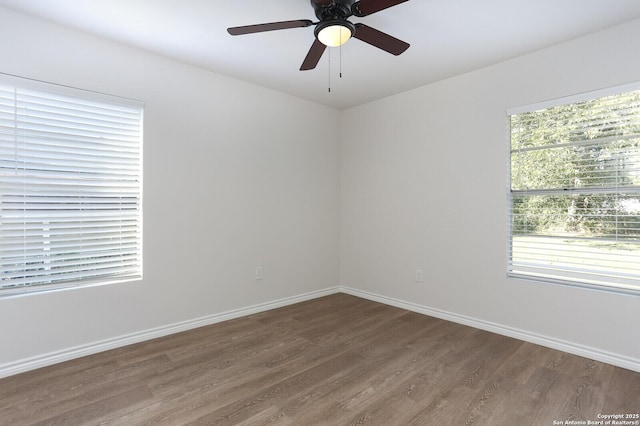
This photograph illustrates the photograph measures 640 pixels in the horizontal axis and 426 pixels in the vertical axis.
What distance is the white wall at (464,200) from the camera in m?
2.63

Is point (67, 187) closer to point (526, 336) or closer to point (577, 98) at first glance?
point (526, 336)

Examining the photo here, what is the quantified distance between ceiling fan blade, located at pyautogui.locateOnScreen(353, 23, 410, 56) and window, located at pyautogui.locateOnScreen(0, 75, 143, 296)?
6.62 ft

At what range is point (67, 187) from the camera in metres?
2.60

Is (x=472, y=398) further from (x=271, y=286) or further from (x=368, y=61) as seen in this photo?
(x=368, y=61)

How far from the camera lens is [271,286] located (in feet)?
12.8

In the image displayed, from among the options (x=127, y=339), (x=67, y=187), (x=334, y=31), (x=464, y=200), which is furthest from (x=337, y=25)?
(x=127, y=339)

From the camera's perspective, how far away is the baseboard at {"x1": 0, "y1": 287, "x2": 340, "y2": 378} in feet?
7.86

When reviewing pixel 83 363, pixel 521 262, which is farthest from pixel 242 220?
pixel 521 262

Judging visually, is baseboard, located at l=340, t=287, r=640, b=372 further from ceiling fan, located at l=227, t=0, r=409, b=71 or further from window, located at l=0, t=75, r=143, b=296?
window, located at l=0, t=75, r=143, b=296

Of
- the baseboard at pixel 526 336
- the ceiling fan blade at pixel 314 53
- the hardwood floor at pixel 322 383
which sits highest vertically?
the ceiling fan blade at pixel 314 53

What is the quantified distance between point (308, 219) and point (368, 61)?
6.53ft

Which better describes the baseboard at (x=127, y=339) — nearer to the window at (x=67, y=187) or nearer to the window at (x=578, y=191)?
the window at (x=67, y=187)

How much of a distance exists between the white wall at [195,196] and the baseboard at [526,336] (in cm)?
112

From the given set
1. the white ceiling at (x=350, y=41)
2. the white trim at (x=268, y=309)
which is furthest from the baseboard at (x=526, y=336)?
the white ceiling at (x=350, y=41)
